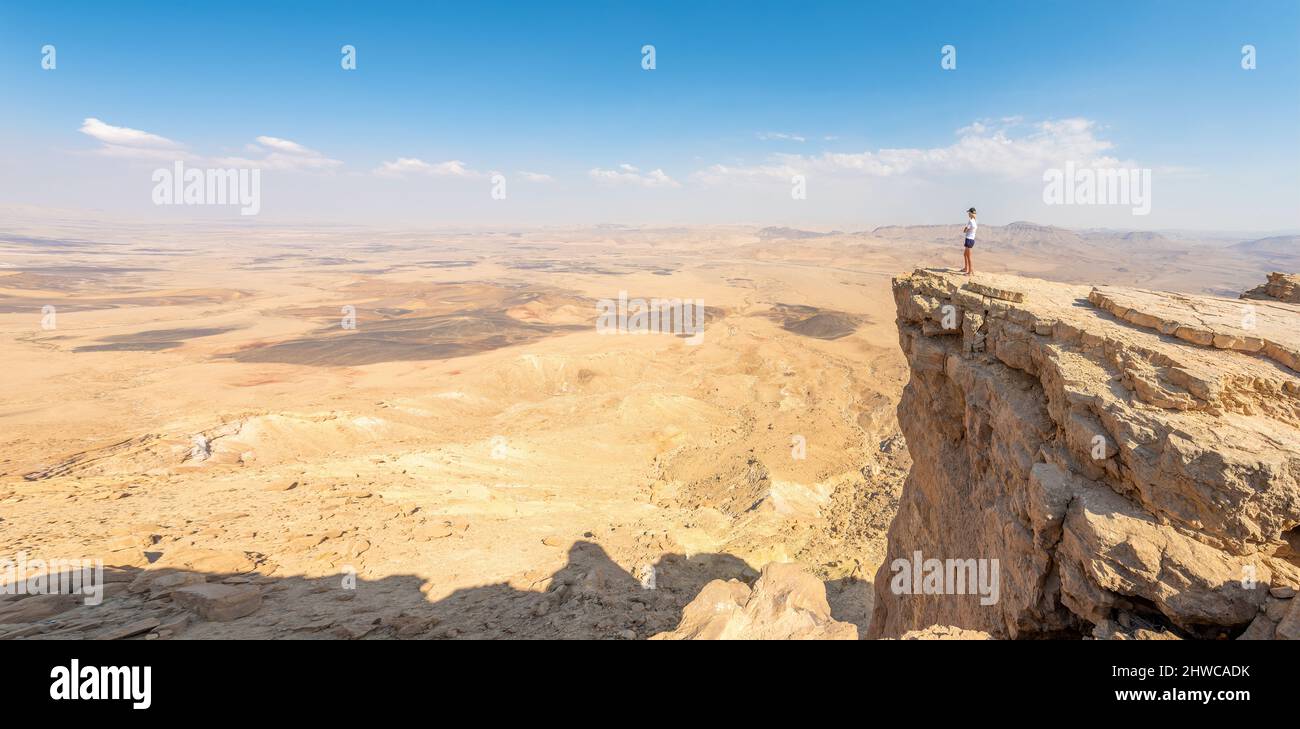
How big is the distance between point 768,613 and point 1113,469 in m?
4.08

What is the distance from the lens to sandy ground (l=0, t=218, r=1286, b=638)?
9.55 meters

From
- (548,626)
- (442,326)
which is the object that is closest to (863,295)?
(442,326)

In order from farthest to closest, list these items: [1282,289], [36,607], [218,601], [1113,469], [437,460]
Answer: [437,460] < [1282,289] < [218,601] < [36,607] < [1113,469]

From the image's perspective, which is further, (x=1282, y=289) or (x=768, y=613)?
(x=1282, y=289)

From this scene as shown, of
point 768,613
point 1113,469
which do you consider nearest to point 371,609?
point 768,613

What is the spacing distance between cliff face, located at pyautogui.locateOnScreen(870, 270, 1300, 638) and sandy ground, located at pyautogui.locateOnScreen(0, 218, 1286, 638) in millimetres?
5449

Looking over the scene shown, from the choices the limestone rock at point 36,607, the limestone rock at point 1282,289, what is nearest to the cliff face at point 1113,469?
the limestone rock at point 1282,289

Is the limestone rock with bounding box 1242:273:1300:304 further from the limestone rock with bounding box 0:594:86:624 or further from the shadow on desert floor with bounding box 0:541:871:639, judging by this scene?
the limestone rock with bounding box 0:594:86:624

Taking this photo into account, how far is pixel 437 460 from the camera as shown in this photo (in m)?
17.0

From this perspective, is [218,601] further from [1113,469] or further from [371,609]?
[1113,469]

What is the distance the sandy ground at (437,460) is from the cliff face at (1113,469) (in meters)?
5.45

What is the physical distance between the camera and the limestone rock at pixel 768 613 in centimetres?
511

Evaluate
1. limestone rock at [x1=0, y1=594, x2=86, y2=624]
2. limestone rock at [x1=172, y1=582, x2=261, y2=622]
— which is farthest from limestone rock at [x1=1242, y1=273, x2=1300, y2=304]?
limestone rock at [x1=0, y1=594, x2=86, y2=624]
